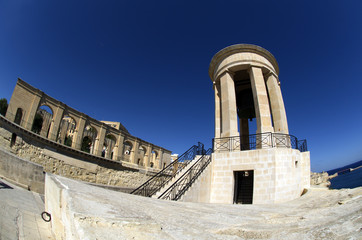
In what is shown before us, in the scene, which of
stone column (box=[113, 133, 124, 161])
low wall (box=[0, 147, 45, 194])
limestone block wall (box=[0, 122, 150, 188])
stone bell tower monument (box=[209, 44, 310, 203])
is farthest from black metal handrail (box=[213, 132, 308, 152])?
stone column (box=[113, 133, 124, 161])

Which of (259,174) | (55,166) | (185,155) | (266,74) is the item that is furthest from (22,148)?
(266,74)

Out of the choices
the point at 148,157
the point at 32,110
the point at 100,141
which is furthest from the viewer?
the point at 148,157

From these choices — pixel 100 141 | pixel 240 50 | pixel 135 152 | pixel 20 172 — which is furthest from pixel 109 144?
pixel 240 50

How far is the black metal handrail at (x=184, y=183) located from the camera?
24.0 ft

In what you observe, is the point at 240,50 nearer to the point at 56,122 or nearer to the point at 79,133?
the point at 56,122

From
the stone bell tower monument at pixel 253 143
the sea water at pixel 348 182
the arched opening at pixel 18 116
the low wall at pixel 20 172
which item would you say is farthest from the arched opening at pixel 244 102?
the sea water at pixel 348 182

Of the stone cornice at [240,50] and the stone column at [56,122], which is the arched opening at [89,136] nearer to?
the stone column at [56,122]

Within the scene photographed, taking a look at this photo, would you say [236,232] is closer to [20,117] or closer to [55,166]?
[55,166]

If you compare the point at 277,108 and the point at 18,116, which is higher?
the point at 277,108

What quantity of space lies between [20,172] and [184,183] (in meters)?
12.2

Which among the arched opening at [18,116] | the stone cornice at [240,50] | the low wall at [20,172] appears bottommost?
the low wall at [20,172]

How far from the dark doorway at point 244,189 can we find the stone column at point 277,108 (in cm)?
350

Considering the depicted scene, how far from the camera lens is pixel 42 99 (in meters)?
22.2

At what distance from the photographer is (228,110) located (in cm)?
1105
